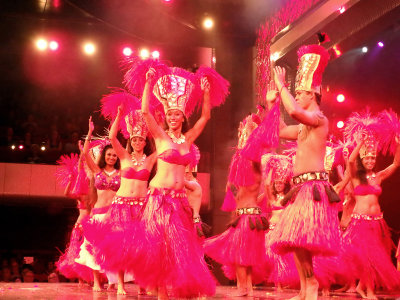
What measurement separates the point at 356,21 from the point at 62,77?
24.0ft

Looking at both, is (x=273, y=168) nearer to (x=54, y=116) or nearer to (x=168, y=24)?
(x=168, y=24)

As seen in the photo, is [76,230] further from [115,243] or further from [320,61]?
[320,61]

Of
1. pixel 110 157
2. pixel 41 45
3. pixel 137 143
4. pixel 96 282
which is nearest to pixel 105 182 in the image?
pixel 110 157

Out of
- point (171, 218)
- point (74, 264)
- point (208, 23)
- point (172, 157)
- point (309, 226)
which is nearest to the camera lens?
point (309, 226)

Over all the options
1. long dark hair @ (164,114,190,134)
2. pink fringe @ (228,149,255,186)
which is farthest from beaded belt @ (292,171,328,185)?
pink fringe @ (228,149,255,186)

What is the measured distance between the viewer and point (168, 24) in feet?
32.0

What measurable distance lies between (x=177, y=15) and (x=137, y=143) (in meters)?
4.53

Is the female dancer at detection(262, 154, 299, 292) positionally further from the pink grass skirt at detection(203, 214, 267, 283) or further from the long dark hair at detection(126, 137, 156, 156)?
the long dark hair at detection(126, 137, 156, 156)

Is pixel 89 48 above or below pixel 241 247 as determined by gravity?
above

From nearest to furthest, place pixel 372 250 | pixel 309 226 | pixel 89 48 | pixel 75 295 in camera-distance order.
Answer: pixel 309 226 < pixel 75 295 < pixel 372 250 < pixel 89 48

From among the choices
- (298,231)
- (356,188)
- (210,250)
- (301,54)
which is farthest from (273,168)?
(298,231)

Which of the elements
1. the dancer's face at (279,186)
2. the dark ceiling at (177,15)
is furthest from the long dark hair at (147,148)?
the dark ceiling at (177,15)

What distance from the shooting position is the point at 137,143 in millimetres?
5055

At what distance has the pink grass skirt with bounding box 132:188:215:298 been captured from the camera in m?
3.47
